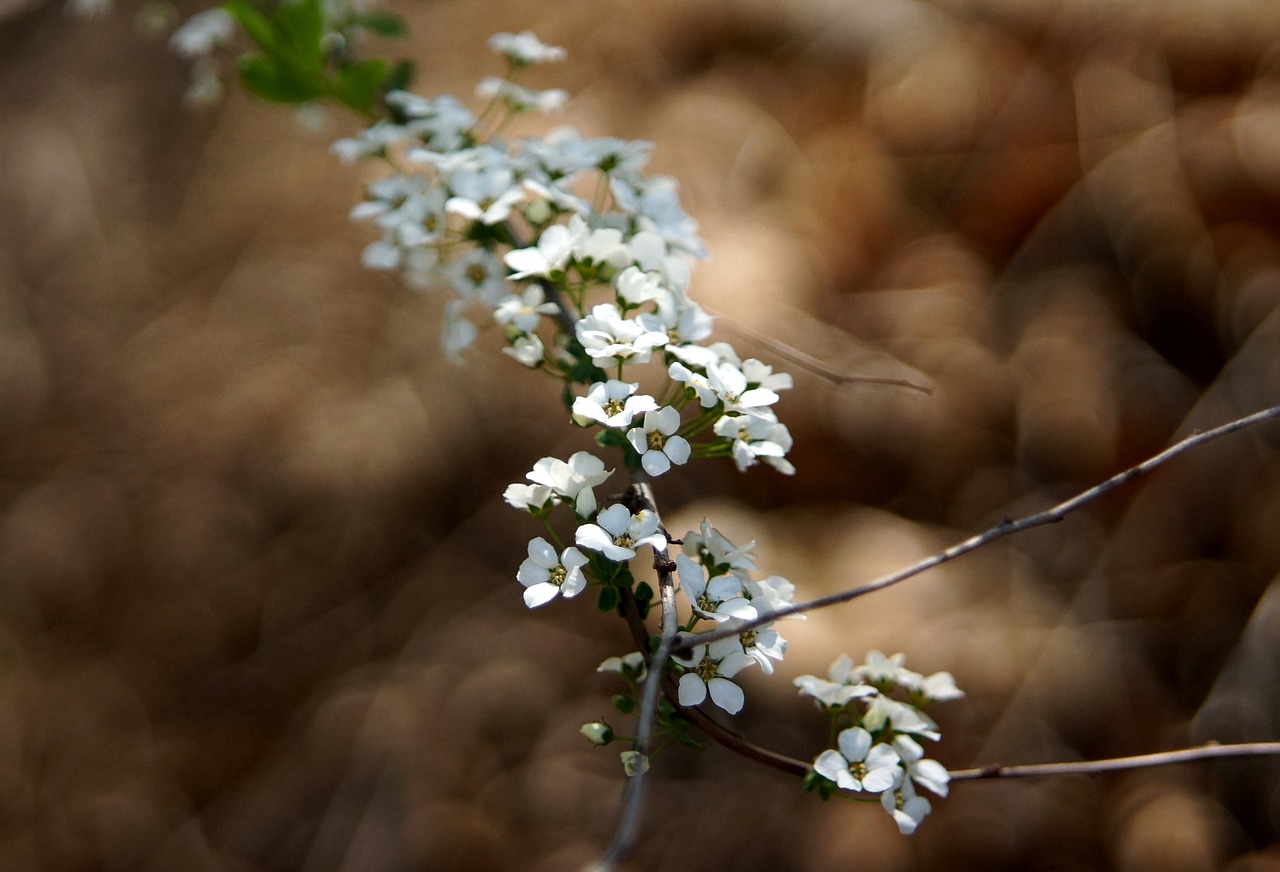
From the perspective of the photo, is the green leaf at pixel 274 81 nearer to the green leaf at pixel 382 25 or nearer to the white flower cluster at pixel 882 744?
the green leaf at pixel 382 25

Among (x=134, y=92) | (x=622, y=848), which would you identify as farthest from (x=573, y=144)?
(x=134, y=92)

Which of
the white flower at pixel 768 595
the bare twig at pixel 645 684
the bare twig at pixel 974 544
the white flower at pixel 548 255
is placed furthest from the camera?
the white flower at pixel 548 255

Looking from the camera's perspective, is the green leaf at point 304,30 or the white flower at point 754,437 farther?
the green leaf at point 304,30

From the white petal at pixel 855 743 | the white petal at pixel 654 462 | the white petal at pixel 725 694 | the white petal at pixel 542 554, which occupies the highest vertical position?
the white petal at pixel 654 462

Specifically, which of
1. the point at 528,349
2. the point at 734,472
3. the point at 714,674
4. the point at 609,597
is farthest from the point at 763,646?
the point at 734,472

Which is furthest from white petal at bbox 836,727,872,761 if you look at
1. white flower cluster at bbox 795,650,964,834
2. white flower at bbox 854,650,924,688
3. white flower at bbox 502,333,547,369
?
white flower at bbox 502,333,547,369

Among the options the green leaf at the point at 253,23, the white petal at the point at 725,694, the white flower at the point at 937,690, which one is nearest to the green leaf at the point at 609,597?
the white petal at the point at 725,694

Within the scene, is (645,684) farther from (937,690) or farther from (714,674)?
(937,690)
